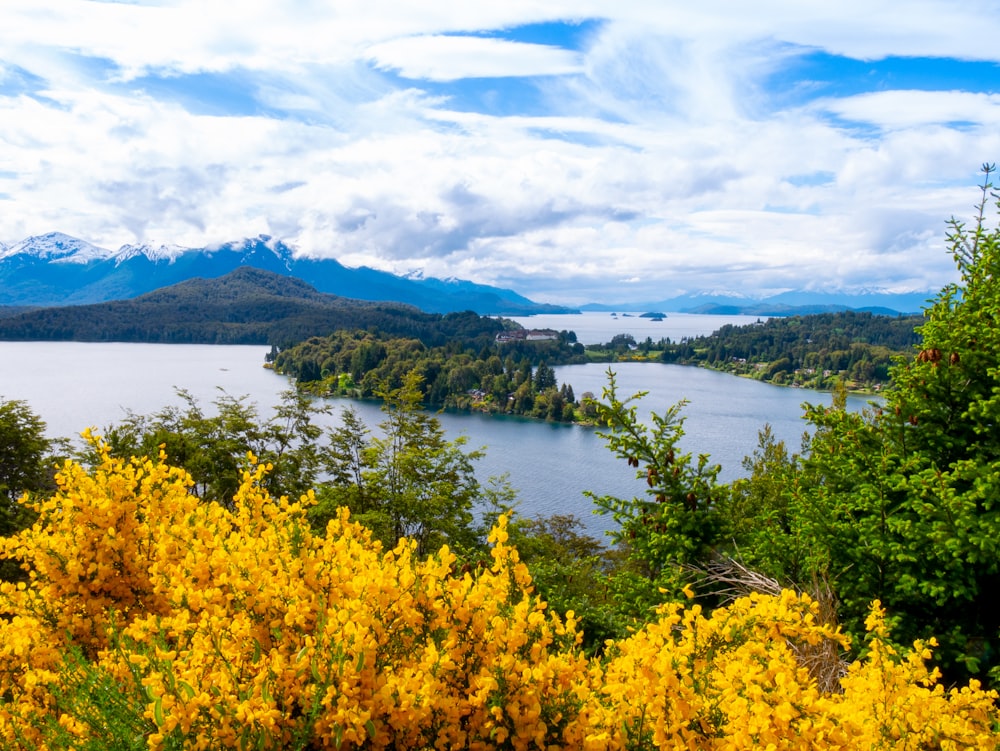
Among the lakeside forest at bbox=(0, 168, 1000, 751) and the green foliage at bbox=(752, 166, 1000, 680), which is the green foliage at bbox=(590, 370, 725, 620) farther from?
the green foliage at bbox=(752, 166, 1000, 680)

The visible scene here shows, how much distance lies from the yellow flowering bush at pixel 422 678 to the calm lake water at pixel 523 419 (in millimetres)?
18227

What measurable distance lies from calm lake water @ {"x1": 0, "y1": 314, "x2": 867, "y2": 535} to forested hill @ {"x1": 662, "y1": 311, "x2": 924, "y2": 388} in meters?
7.53

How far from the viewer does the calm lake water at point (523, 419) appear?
41.5m

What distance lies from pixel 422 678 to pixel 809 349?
12873 centimetres

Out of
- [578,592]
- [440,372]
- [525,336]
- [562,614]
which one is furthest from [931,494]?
[525,336]

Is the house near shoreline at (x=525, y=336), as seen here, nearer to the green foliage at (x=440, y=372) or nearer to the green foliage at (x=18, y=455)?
the green foliage at (x=440, y=372)

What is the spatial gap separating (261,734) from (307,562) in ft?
2.76

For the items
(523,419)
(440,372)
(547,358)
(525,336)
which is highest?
(525,336)

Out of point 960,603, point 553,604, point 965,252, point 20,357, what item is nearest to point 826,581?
point 960,603

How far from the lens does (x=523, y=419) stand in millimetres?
69250

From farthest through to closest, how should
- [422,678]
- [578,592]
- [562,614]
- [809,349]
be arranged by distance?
1. [809,349]
2. [578,592]
3. [562,614]
4. [422,678]

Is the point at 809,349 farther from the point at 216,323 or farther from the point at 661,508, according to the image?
the point at 216,323

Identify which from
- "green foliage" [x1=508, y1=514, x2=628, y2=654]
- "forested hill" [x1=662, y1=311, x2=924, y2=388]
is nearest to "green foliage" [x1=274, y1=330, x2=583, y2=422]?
"forested hill" [x1=662, y1=311, x2=924, y2=388]

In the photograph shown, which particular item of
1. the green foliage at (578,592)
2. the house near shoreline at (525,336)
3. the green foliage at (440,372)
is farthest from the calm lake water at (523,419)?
the house near shoreline at (525,336)
